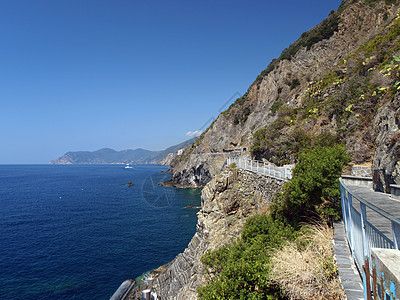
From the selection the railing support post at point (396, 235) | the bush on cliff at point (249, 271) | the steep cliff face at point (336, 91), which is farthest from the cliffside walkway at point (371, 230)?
the steep cliff face at point (336, 91)

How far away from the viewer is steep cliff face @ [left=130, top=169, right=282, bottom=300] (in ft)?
46.8

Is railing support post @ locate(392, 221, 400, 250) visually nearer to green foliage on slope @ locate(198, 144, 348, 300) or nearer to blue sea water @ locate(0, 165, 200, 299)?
green foliage on slope @ locate(198, 144, 348, 300)

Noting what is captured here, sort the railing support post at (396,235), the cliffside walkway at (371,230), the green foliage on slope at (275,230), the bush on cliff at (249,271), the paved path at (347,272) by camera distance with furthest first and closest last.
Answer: the green foliage on slope at (275,230) → the bush on cliff at (249,271) → the paved path at (347,272) → the cliffside walkway at (371,230) → the railing support post at (396,235)

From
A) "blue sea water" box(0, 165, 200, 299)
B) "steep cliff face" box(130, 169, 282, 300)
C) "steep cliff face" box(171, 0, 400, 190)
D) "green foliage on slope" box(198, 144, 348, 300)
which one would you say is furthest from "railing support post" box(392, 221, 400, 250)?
"blue sea water" box(0, 165, 200, 299)

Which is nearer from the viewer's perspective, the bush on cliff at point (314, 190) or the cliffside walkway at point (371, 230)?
the cliffside walkway at point (371, 230)

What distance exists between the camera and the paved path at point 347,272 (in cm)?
394

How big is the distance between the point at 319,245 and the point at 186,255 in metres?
12.7

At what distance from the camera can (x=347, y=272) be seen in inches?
182

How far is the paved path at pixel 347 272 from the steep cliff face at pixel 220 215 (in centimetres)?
714

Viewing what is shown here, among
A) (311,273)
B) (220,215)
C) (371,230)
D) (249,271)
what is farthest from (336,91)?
(371,230)

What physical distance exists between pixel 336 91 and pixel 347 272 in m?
17.9

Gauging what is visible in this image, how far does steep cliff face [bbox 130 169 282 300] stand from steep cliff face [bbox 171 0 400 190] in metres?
4.96

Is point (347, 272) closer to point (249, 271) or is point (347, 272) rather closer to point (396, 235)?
point (396, 235)

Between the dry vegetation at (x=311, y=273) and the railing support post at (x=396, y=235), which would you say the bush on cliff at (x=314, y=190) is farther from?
the railing support post at (x=396, y=235)
